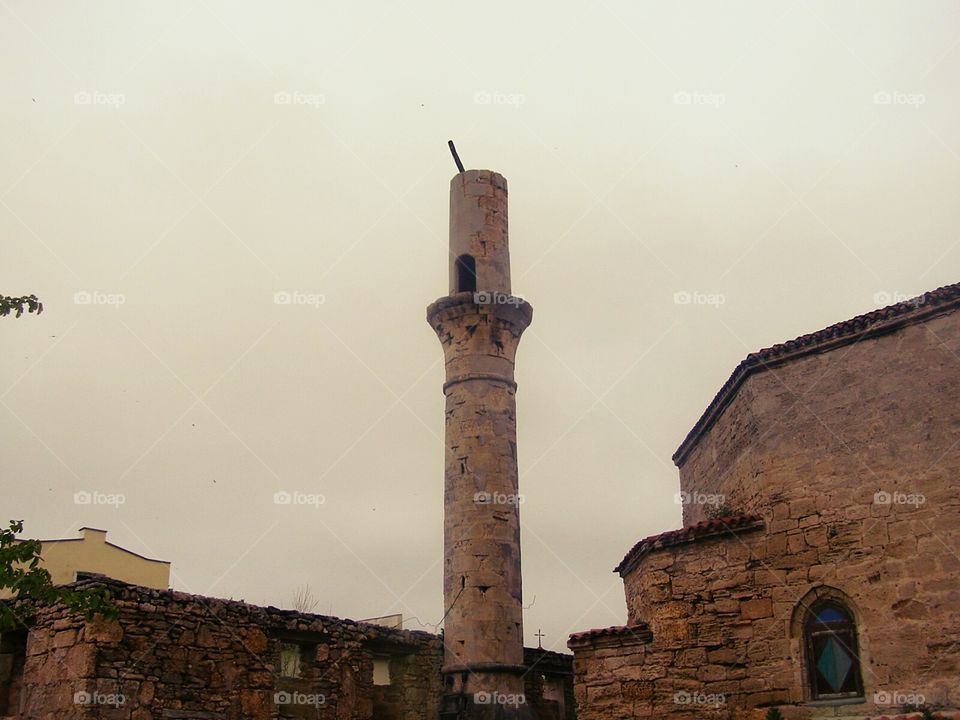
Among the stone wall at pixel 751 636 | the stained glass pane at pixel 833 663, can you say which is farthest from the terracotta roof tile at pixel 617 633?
the stained glass pane at pixel 833 663

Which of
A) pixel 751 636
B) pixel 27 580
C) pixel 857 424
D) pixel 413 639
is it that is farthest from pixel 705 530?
pixel 27 580

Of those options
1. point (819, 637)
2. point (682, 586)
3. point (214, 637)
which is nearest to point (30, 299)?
point (214, 637)

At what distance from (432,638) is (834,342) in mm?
8541

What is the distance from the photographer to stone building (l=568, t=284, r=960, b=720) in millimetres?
11688

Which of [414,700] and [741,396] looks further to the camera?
[414,700]

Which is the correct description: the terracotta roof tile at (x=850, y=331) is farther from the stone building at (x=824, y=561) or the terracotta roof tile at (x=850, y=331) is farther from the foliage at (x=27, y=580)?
the foliage at (x=27, y=580)

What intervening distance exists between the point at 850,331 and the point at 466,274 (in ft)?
22.7

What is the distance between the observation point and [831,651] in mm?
12086

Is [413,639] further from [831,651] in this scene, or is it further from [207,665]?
[831,651]

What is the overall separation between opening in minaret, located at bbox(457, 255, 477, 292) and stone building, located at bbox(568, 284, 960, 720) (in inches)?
212

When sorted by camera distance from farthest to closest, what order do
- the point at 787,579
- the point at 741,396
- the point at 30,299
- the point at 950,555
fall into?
the point at 741,396
the point at 787,579
the point at 950,555
the point at 30,299

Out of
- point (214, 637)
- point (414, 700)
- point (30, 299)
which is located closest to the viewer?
point (30, 299)

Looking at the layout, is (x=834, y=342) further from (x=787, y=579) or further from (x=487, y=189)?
(x=487, y=189)

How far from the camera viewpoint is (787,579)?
12578 mm
